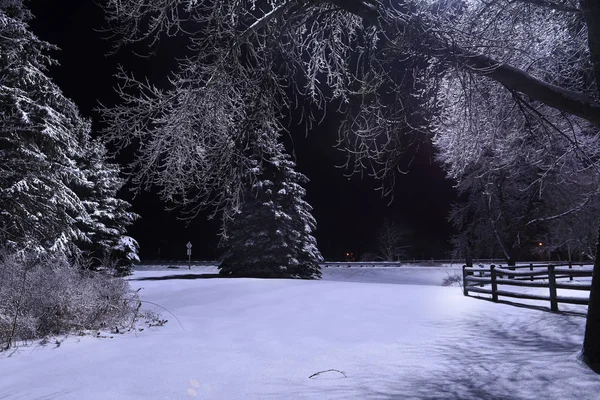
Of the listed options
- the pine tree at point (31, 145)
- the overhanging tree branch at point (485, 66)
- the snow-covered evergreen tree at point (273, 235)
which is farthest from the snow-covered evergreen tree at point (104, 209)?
the overhanging tree branch at point (485, 66)

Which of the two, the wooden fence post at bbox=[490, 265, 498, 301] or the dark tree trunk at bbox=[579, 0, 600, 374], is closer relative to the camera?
the dark tree trunk at bbox=[579, 0, 600, 374]

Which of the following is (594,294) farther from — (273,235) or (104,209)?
(104,209)

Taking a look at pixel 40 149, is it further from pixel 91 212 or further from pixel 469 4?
pixel 469 4

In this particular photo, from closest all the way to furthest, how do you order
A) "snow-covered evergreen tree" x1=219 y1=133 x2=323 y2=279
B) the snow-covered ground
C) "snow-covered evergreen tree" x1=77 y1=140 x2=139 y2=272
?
the snow-covered ground < "snow-covered evergreen tree" x1=77 y1=140 x2=139 y2=272 < "snow-covered evergreen tree" x1=219 y1=133 x2=323 y2=279

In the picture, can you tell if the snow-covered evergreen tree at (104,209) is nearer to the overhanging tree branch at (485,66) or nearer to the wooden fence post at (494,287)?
the wooden fence post at (494,287)

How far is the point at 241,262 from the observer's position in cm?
3219

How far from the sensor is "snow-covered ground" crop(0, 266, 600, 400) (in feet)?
15.6

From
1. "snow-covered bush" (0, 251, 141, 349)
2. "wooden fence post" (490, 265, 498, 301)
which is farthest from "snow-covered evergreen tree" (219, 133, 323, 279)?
"snow-covered bush" (0, 251, 141, 349)

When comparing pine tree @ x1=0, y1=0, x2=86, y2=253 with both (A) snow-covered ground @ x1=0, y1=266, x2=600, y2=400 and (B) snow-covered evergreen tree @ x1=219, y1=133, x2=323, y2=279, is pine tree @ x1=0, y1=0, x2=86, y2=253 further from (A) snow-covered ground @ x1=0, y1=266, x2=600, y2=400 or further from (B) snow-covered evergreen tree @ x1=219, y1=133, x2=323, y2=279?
(B) snow-covered evergreen tree @ x1=219, y1=133, x2=323, y2=279

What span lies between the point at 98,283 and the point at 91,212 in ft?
75.7

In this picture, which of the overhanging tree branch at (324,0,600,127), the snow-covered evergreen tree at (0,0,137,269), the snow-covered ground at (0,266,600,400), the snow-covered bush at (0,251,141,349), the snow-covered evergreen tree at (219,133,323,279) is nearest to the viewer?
the snow-covered ground at (0,266,600,400)

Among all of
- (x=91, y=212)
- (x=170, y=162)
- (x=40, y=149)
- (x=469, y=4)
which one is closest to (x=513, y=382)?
(x=170, y=162)

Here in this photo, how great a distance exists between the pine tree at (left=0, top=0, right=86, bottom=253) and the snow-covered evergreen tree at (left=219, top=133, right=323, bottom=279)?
14.1 meters

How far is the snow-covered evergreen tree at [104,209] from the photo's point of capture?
98.1 feet
